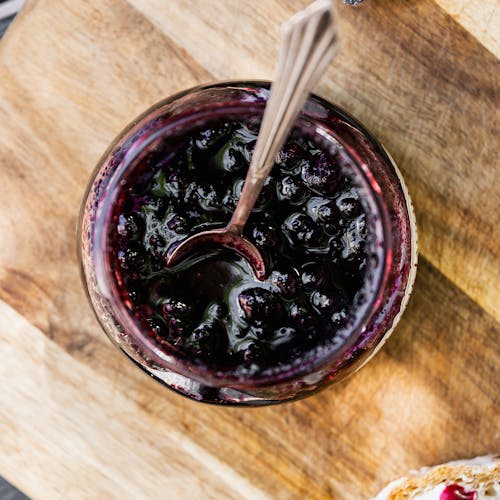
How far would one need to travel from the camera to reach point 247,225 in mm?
776

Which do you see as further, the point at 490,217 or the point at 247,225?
the point at 490,217

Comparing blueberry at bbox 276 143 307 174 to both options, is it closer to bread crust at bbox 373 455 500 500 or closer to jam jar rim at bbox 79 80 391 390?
jam jar rim at bbox 79 80 391 390

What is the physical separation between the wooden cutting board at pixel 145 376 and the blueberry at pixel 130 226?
0.93 ft

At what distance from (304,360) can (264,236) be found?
0.15m

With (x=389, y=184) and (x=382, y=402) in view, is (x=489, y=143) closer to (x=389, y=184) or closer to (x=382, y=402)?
(x=389, y=184)

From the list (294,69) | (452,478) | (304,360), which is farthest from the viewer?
(452,478)

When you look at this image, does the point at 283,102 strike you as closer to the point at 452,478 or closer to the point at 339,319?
the point at 339,319

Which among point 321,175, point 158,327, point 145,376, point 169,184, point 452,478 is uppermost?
point 321,175

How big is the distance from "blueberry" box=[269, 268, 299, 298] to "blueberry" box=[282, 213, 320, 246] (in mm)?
39

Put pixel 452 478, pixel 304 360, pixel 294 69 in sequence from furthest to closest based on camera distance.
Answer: pixel 452 478 → pixel 304 360 → pixel 294 69

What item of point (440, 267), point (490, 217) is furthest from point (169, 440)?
point (490, 217)

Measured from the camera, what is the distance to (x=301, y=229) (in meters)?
0.77

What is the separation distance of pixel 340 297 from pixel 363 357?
12cm

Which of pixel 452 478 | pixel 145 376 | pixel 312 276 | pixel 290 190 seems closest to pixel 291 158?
pixel 290 190
